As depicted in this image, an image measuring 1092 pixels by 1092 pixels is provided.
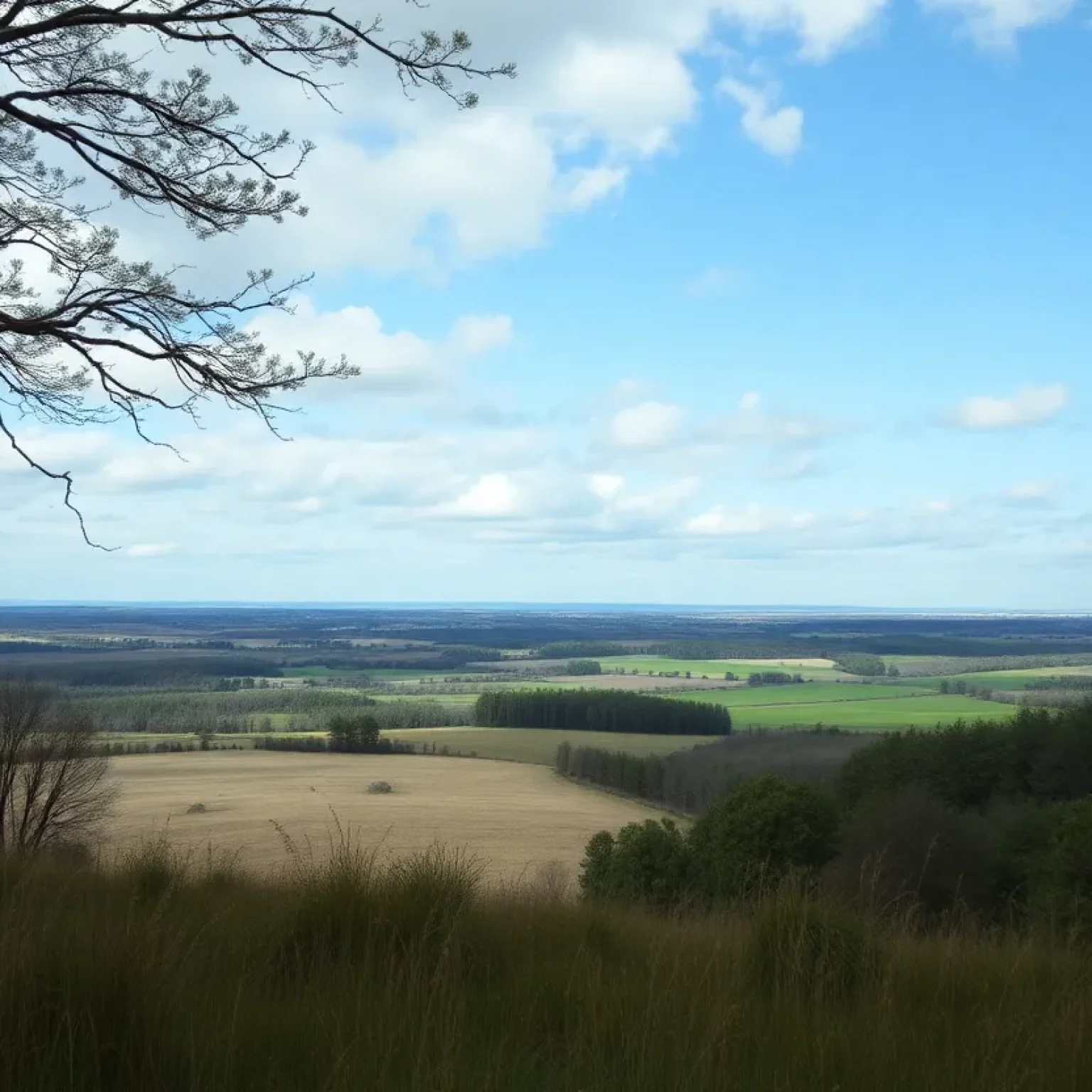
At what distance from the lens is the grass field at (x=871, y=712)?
5956 centimetres

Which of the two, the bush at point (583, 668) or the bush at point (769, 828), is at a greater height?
the bush at point (769, 828)

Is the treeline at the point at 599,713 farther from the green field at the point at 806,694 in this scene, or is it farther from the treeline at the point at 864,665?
the treeline at the point at 864,665

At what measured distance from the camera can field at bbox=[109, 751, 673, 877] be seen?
104 feet

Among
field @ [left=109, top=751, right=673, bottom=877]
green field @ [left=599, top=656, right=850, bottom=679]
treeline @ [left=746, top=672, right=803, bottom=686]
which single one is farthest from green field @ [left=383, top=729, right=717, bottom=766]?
green field @ [left=599, top=656, right=850, bottom=679]

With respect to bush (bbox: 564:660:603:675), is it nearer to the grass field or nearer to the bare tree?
the grass field

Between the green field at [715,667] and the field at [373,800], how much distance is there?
5709 cm

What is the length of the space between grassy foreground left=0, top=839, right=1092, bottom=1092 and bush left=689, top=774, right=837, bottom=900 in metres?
23.5

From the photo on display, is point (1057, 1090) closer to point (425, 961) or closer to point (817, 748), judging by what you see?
point (425, 961)

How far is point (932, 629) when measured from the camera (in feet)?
558

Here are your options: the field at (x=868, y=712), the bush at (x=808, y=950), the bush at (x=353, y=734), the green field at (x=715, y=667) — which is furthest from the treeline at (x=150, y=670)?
the bush at (x=808, y=950)

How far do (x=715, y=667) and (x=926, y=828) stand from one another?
105 metres

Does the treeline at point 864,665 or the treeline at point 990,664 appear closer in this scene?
the treeline at point 990,664

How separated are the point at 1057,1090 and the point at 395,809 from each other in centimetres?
3864

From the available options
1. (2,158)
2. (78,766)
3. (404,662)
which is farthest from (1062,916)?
(404,662)
